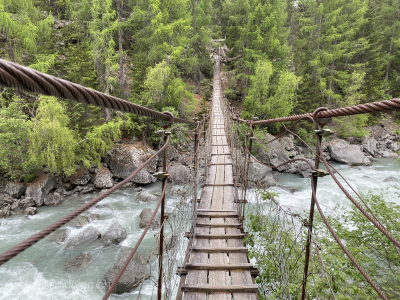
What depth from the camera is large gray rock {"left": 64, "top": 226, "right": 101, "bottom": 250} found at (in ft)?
14.8

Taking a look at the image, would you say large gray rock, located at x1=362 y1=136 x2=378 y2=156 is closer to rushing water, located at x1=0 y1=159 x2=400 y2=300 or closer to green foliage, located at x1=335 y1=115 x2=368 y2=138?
green foliage, located at x1=335 y1=115 x2=368 y2=138

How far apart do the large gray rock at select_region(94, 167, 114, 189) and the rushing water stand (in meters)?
0.53

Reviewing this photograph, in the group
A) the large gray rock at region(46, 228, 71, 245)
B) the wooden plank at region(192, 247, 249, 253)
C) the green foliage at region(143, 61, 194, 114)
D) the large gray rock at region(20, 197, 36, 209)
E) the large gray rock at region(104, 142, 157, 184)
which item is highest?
the green foliage at region(143, 61, 194, 114)

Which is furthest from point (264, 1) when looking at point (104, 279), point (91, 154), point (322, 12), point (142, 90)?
point (104, 279)

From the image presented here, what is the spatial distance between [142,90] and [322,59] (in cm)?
1128

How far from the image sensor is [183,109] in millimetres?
10461

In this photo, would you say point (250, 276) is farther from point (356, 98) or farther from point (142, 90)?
point (356, 98)

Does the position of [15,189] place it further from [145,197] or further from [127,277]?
[127,277]

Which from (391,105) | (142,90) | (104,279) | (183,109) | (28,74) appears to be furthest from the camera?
(183,109)

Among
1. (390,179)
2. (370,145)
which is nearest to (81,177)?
(390,179)

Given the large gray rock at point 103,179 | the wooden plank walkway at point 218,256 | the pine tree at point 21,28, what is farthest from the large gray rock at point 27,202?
the wooden plank walkway at point 218,256

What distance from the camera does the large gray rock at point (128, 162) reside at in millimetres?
7801

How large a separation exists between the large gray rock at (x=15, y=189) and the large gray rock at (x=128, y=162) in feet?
8.65

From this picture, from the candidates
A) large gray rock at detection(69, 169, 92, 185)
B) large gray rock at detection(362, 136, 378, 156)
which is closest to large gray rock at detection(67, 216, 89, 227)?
large gray rock at detection(69, 169, 92, 185)
